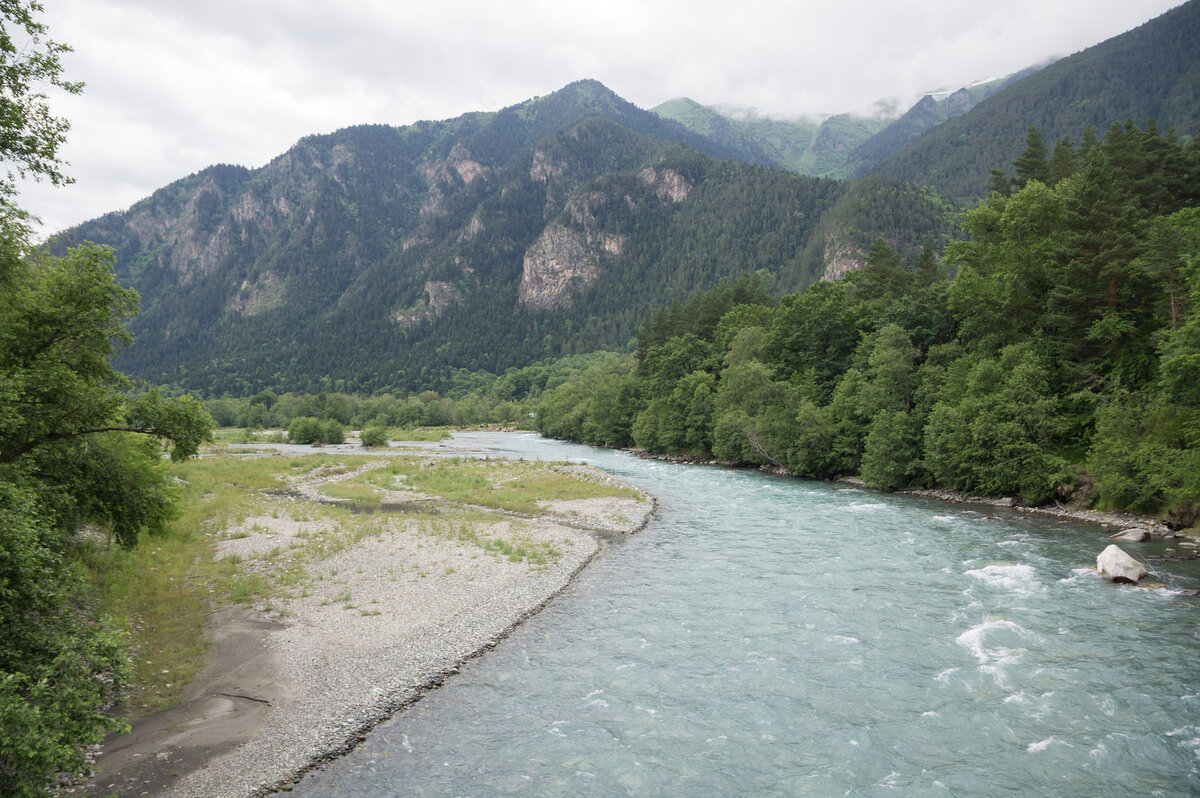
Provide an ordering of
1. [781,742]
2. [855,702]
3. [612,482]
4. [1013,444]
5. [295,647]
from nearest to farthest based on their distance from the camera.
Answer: [781,742] → [855,702] → [295,647] → [1013,444] → [612,482]

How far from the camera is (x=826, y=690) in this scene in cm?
1678

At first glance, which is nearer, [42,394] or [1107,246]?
[42,394]

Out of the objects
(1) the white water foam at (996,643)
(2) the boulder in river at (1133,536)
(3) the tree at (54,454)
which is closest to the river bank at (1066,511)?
(2) the boulder in river at (1133,536)

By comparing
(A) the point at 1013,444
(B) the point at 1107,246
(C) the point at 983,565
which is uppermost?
(B) the point at 1107,246

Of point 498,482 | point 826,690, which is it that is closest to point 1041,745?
point 826,690

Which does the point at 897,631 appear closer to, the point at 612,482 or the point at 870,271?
the point at 612,482

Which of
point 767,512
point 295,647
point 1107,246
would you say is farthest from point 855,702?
point 1107,246

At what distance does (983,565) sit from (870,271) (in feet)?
179

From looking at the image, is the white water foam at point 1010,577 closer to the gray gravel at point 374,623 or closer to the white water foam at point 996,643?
the white water foam at point 996,643

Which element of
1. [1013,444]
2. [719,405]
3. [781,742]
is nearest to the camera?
[781,742]

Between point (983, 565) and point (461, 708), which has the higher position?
point (983, 565)

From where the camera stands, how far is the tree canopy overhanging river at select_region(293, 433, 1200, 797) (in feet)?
43.2

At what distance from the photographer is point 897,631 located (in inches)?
805

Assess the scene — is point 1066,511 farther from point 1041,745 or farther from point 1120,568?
point 1041,745
